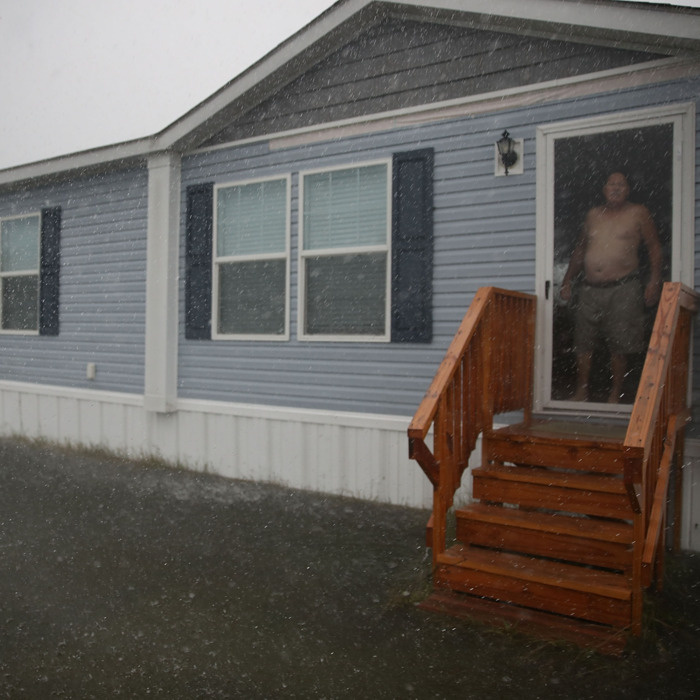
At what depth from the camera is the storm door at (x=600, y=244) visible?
4.91 m

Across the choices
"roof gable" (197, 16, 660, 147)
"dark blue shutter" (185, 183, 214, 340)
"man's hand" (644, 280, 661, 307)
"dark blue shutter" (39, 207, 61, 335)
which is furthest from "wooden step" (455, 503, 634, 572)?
"dark blue shutter" (39, 207, 61, 335)

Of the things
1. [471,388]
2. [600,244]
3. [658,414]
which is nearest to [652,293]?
[600,244]

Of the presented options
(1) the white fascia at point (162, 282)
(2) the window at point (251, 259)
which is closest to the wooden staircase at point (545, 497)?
(2) the window at point (251, 259)

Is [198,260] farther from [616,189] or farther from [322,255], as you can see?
[616,189]

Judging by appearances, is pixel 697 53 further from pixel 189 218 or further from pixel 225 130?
pixel 189 218

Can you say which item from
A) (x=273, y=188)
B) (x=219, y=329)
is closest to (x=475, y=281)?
(x=273, y=188)

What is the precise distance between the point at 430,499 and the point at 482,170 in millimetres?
2747

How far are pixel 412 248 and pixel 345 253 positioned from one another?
72 cm

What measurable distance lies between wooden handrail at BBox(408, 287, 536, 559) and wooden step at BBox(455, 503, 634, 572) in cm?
22

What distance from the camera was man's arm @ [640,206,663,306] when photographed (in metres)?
4.93

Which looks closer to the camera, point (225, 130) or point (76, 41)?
point (225, 130)

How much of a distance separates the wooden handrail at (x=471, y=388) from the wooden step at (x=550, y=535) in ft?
0.71

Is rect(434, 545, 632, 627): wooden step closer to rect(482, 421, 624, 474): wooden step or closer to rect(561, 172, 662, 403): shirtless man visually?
rect(482, 421, 624, 474): wooden step

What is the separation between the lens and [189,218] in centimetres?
739
